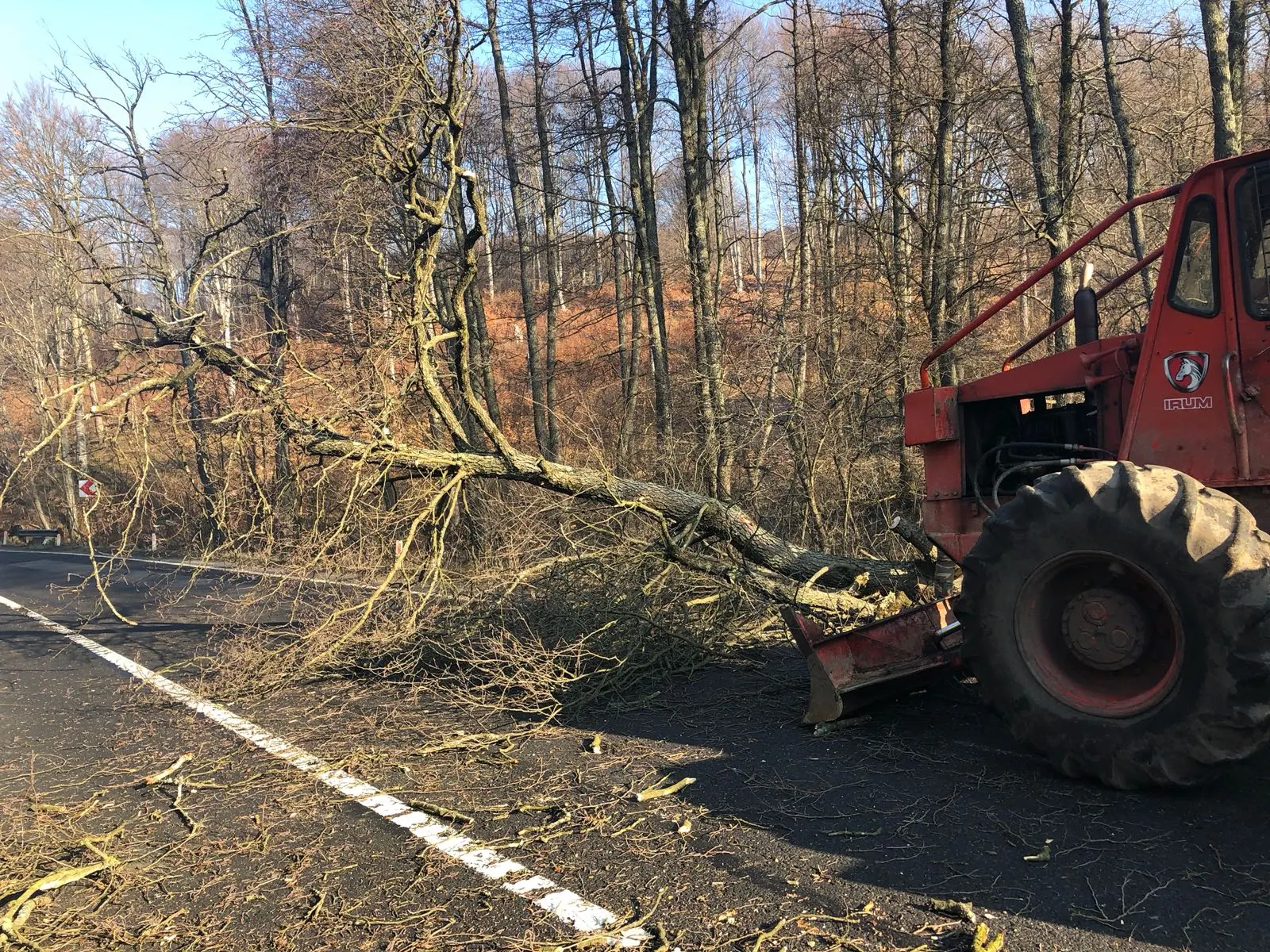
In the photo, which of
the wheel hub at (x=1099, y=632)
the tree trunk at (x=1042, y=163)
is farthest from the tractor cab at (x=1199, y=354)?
the tree trunk at (x=1042, y=163)

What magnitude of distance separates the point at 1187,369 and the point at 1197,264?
0.49m

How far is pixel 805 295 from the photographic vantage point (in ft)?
46.5

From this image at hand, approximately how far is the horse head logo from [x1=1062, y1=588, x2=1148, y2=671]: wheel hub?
3.42ft

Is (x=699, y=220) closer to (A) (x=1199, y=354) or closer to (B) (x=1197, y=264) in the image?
(B) (x=1197, y=264)

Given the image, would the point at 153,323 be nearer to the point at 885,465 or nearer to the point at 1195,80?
the point at 885,465

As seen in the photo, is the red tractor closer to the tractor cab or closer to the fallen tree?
the tractor cab

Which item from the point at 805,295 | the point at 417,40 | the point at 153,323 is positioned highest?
the point at 417,40

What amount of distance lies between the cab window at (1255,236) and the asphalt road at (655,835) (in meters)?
2.15

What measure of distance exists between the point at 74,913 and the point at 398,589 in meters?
4.21

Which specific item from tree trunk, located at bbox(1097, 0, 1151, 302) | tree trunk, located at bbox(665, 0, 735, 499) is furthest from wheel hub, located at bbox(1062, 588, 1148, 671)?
tree trunk, located at bbox(1097, 0, 1151, 302)

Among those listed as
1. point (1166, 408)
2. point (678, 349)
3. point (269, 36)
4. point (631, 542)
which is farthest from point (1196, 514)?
point (678, 349)

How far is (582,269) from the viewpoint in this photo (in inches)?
688

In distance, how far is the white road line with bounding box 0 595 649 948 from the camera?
3.26 meters

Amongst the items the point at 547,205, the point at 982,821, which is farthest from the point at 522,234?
the point at 982,821
